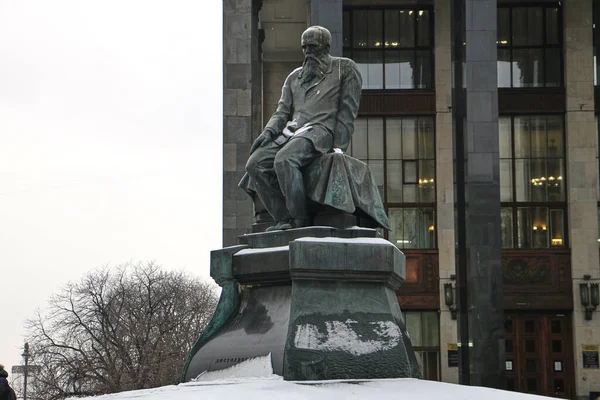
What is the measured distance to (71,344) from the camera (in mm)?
59188

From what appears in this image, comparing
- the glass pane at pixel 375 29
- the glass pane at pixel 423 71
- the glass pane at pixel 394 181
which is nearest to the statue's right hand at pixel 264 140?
the glass pane at pixel 394 181

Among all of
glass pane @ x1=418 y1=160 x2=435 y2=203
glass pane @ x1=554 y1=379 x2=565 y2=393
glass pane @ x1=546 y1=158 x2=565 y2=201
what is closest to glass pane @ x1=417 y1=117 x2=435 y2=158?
glass pane @ x1=418 y1=160 x2=435 y2=203

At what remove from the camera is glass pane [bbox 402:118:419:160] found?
144 ft

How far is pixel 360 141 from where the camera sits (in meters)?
43.9

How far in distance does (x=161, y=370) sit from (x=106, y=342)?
665cm

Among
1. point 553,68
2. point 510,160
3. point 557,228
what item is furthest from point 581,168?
point 553,68

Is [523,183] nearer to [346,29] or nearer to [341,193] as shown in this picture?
[346,29]

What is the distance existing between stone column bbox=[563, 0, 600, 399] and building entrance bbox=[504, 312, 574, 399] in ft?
1.63

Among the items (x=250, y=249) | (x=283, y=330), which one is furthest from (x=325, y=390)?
(x=250, y=249)

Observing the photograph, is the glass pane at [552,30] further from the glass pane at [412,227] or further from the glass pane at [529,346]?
the glass pane at [529,346]

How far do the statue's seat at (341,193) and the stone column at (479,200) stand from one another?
2285 cm

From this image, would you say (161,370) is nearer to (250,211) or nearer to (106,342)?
(106,342)

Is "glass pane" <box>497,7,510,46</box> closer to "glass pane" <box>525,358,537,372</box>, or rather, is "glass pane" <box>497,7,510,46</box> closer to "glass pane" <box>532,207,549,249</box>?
"glass pane" <box>532,207,549,249</box>

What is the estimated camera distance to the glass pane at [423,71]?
44156 millimetres
